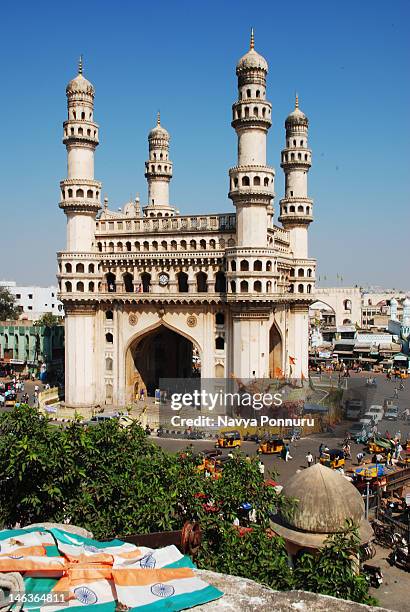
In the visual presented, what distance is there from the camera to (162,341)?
4922 centimetres

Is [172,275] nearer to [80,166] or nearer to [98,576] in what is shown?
[80,166]

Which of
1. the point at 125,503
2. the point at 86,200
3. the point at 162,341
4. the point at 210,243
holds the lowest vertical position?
the point at 125,503

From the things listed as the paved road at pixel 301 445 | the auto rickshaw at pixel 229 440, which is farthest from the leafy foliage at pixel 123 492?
the auto rickshaw at pixel 229 440

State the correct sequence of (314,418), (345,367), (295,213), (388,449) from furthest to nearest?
1. (345,367)
2. (295,213)
3. (314,418)
4. (388,449)

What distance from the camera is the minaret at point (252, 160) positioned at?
38.1 meters

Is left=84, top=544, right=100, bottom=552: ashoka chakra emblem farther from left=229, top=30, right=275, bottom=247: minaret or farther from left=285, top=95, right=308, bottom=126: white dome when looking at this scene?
left=285, top=95, right=308, bottom=126: white dome

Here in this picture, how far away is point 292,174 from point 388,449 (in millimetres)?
24161

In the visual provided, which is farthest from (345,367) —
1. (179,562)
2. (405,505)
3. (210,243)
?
(179,562)

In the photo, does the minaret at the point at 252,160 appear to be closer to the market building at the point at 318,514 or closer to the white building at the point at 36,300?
the market building at the point at 318,514

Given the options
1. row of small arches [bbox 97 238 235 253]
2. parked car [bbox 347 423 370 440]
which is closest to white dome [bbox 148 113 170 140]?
row of small arches [bbox 97 238 235 253]

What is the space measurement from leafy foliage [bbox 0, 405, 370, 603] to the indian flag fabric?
3312mm

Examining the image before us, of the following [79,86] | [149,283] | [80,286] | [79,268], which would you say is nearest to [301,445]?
[149,283]

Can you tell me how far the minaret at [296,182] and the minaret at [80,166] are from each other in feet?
48.7

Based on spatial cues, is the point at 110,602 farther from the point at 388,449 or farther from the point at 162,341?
the point at 162,341
